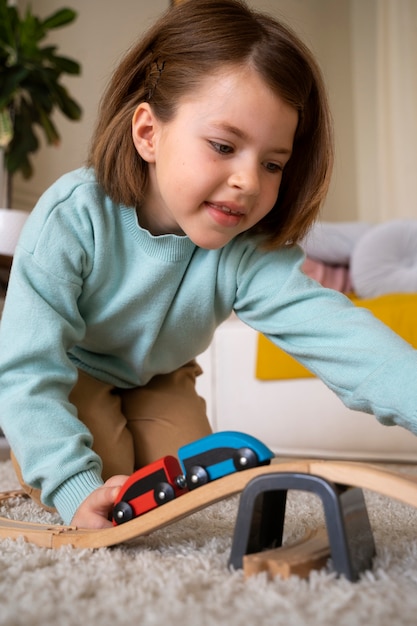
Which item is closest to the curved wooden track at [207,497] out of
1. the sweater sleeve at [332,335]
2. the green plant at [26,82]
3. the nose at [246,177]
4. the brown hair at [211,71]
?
the sweater sleeve at [332,335]

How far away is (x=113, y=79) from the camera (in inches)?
40.4

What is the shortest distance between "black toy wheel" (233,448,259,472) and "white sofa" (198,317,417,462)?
1037 millimetres

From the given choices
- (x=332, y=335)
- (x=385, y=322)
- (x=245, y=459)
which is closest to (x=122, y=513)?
(x=245, y=459)

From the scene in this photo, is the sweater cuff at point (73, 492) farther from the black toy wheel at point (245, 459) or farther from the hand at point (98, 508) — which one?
the black toy wheel at point (245, 459)

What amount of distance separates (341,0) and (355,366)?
3.54m

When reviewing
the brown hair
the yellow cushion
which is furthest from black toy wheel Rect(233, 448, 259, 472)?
the yellow cushion

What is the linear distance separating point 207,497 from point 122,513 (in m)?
0.13

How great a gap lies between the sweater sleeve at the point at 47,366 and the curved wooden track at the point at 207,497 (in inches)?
2.7

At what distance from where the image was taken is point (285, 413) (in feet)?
5.84

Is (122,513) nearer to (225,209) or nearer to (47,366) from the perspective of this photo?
(47,366)

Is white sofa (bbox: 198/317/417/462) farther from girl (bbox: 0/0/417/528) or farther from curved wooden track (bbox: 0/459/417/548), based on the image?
curved wooden track (bbox: 0/459/417/548)

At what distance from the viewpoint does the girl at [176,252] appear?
32.2 inches

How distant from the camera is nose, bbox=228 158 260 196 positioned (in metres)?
0.82

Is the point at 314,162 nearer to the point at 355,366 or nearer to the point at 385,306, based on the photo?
the point at 355,366
